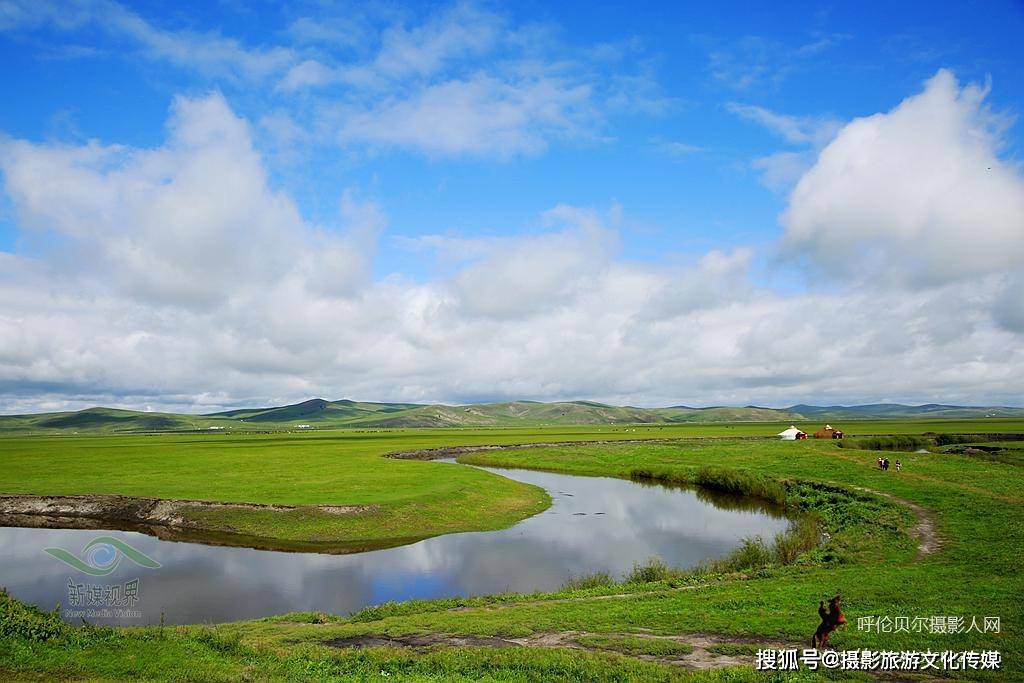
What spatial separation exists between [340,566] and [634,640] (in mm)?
25226

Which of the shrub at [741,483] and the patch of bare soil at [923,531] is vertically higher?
the patch of bare soil at [923,531]

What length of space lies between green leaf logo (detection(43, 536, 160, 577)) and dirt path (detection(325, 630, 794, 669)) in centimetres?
2577

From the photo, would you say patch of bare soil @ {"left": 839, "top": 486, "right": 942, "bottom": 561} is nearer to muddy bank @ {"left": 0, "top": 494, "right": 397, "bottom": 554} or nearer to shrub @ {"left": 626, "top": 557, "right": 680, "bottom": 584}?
shrub @ {"left": 626, "top": 557, "right": 680, "bottom": 584}

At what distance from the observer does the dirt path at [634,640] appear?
17984 mm

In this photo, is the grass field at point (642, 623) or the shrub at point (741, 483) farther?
the shrub at point (741, 483)

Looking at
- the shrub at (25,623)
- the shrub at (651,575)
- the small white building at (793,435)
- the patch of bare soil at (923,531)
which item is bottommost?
the small white building at (793,435)

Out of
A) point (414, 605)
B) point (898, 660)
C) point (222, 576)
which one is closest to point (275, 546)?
point (222, 576)

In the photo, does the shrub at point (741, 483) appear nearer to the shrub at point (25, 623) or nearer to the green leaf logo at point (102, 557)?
the green leaf logo at point (102, 557)

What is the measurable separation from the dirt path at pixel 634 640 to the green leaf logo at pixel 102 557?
25767 millimetres

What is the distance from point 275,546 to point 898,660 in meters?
41.6

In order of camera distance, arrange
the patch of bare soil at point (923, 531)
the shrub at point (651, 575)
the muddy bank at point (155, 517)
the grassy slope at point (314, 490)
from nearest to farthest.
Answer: the shrub at point (651, 575)
the patch of bare soil at point (923, 531)
the muddy bank at point (155, 517)
the grassy slope at point (314, 490)

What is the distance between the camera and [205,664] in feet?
58.3

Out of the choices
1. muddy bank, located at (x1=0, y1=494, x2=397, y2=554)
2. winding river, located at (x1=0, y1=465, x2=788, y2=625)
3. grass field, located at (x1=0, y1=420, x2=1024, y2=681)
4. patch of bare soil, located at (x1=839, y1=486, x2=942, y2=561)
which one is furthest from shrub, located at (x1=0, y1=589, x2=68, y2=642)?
patch of bare soil, located at (x1=839, y1=486, x2=942, y2=561)

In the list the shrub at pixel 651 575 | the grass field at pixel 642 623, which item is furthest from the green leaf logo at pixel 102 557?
the shrub at pixel 651 575
